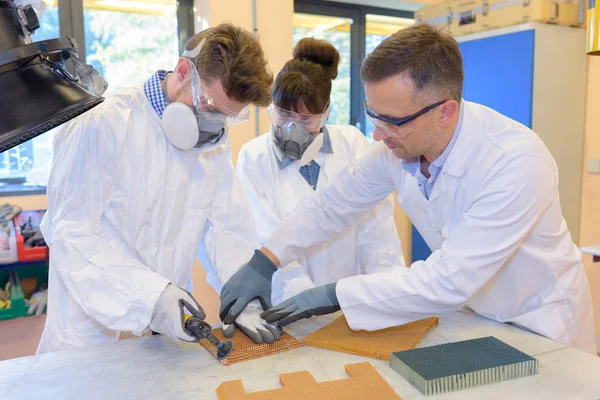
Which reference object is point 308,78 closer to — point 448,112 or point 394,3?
point 448,112

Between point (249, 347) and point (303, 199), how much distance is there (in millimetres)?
771

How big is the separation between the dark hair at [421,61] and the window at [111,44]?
2021mm

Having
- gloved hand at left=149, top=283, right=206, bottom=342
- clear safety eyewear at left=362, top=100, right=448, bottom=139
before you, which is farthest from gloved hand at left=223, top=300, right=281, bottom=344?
clear safety eyewear at left=362, top=100, right=448, bottom=139

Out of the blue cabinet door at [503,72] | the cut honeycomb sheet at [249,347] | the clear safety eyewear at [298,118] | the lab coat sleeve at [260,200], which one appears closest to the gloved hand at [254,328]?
the cut honeycomb sheet at [249,347]

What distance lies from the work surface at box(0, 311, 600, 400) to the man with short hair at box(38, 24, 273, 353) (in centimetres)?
7

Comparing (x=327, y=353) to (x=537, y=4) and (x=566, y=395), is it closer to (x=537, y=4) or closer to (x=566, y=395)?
(x=566, y=395)

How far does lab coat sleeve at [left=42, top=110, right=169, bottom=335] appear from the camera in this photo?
1.24 meters

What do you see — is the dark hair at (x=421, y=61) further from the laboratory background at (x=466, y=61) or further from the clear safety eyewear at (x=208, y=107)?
the laboratory background at (x=466, y=61)

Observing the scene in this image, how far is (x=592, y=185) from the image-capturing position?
3.13 metres

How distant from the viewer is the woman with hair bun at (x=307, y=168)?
1.75 meters

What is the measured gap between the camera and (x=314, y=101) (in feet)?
5.71

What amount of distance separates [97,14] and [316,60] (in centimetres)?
169

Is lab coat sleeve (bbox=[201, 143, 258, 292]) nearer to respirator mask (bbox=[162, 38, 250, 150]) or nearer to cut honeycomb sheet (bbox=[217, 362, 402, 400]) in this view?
respirator mask (bbox=[162, 38, 250, 150])

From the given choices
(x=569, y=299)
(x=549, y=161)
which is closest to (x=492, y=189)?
(x=549, y=161)
